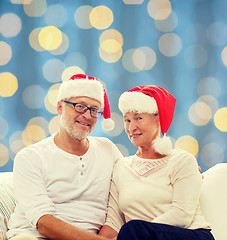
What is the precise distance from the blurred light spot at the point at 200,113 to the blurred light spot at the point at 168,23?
2.14 ft

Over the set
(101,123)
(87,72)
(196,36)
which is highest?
(196,36)

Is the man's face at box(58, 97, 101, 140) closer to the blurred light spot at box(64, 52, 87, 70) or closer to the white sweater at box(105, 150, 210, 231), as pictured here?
the white sweater at box(105, 150, 210, 231)

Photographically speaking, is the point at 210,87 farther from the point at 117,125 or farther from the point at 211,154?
the point at 117,125

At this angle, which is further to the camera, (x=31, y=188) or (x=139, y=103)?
(x=139, y=103)

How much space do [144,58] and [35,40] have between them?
0.94m

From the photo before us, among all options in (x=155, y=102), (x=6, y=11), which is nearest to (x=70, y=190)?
(x=155, y=102)

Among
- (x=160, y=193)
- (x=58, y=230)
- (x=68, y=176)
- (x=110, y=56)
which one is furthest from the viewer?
(x=110, y=56)

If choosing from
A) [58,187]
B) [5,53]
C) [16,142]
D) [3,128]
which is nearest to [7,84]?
[5,53]

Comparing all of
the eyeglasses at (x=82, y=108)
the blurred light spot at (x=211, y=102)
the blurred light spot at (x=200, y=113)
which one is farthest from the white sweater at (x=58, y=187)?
the blurred light spot at (x=211, y=102)

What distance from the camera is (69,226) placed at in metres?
1.56

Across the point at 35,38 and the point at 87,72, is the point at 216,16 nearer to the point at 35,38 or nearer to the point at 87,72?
the point at 87,72

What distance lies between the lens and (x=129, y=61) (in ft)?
8.70

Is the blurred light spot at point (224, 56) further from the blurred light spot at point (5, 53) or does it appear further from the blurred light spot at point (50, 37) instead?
the blurred light spot at point (5, 53)

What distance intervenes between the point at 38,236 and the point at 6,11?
1990 mm
